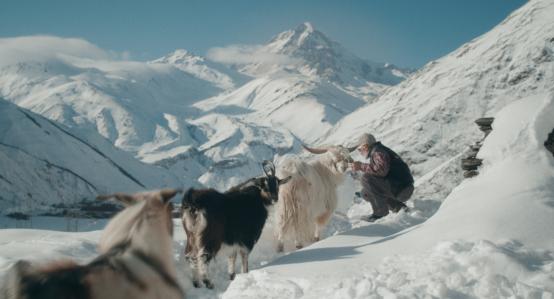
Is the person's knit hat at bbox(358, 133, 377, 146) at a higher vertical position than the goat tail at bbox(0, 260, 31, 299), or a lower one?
higher

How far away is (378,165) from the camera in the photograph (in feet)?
32.0

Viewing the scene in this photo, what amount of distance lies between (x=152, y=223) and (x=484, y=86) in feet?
237

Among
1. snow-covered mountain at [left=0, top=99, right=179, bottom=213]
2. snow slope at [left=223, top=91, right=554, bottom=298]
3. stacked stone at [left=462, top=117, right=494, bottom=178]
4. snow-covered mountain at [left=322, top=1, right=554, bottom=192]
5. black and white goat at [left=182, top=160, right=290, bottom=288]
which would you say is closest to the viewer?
snow slope at [left=223, top=91, right=554, bottom=298]

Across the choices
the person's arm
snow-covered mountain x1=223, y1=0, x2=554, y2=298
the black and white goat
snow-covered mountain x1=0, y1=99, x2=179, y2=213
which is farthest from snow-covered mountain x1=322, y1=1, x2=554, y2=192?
snow-covered mountain x1=0, y1=99, x2=179, y2=213

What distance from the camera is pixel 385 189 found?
10023 millimetres

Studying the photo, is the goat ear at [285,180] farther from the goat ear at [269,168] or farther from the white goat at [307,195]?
the white goat at [307,195]

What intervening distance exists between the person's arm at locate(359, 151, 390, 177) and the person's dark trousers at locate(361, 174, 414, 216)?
0.63ft

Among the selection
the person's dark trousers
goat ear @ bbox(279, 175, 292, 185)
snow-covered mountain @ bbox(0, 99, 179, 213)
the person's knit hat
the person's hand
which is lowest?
the person's dark trousers

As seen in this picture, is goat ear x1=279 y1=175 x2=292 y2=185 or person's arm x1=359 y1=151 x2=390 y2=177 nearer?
goat ear x1=279 y1=175 x2=292 y2=185

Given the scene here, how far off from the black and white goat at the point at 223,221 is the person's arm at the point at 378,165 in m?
2.35

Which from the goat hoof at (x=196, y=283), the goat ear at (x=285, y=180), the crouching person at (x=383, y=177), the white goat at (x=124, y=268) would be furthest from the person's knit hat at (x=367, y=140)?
the white goat at (x=124, y=268)

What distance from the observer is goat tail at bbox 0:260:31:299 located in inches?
98.3

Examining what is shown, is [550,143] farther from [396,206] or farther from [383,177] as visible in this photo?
[396,206]

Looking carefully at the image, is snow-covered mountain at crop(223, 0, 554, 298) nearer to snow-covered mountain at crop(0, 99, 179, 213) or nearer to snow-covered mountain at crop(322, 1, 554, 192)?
snow-covered mountain at crop(322, 1, 554, 192)
